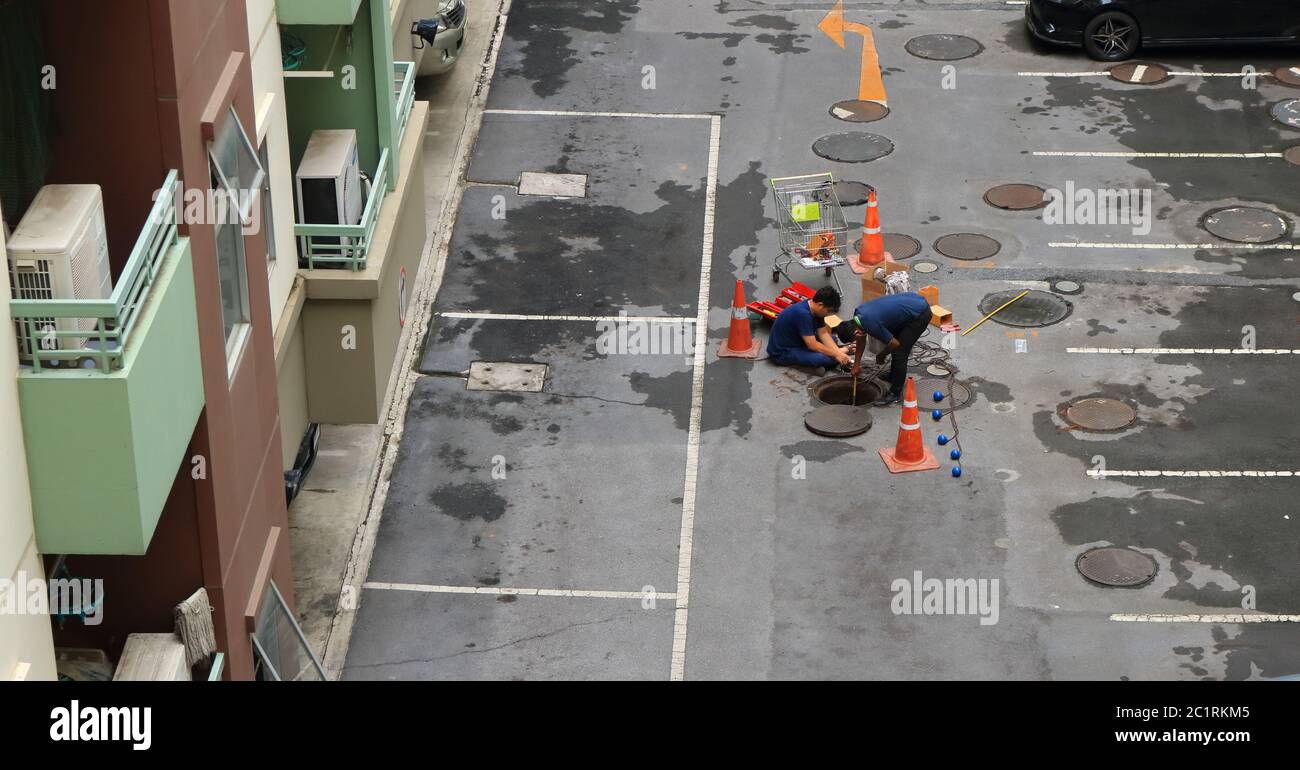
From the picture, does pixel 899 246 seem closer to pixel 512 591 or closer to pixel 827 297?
pixel 827 297

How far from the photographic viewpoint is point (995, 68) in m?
27.0

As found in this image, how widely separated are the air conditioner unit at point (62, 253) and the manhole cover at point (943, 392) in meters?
11.5

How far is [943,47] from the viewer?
91.0 ft

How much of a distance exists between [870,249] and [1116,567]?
21.6ft

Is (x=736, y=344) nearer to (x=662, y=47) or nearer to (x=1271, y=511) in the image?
(x=1271, y=511)

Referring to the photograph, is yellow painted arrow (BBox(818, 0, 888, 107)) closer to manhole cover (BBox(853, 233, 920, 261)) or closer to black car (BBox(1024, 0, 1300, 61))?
black car (BBox(1024, 0, 1300, 61))

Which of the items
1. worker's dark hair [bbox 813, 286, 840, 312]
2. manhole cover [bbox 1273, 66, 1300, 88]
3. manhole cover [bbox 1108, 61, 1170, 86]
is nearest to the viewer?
worker's dark hair [bbox 813, 286, 840, 312]

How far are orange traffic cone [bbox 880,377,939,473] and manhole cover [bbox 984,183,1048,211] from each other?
607 cm

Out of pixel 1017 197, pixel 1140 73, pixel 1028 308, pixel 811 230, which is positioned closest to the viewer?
pixel 1028 308

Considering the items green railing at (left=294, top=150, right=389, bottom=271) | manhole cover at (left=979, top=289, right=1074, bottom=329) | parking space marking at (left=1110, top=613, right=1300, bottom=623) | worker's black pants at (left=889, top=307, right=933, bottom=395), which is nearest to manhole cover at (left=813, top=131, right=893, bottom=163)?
manhole cover at (left=979, top=289, right=1074, bottom=329)

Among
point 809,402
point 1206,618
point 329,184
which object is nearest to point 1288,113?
point 809,402

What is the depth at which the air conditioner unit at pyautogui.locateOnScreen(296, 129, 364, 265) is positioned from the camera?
14.9 metres
